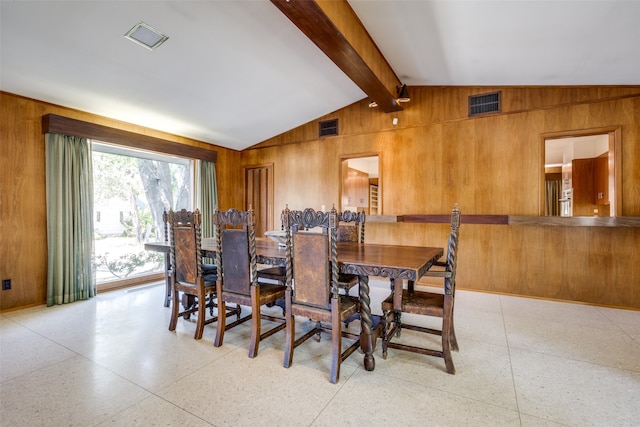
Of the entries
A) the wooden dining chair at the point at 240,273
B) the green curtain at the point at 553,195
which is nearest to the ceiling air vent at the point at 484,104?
the wooden dining chair at the point at 240,273

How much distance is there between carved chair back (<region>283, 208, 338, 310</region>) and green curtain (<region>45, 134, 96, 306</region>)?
345 centimetres

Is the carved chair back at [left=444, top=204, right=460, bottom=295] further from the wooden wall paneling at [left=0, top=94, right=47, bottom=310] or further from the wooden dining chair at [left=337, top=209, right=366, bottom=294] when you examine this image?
the wooden wall paneling at [left=0, top=94, right=47, bottom=310]

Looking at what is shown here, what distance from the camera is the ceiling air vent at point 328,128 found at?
528cm

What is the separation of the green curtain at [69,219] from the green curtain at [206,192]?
1.72 metres

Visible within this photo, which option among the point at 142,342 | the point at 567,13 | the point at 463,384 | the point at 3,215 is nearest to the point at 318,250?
the point at 463,384

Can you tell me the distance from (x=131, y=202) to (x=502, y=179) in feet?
19.0

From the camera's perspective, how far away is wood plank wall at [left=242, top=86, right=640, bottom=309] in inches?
138

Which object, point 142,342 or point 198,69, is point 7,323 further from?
point 198,69

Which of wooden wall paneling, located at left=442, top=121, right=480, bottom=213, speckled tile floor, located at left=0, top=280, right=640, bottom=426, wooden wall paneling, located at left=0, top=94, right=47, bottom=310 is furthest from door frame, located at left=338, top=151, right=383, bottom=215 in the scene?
wooden wall paneling, located at left=0, top=94, right=47, bottom=310

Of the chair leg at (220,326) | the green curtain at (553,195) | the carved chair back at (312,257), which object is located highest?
the green curtain at (553,195)

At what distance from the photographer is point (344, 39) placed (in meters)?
2.66

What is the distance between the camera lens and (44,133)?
368cm

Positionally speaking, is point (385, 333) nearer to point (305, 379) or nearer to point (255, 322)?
point (305, 379)

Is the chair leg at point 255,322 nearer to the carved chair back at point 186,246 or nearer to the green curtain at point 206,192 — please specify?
the carved chair back at point 186,246
